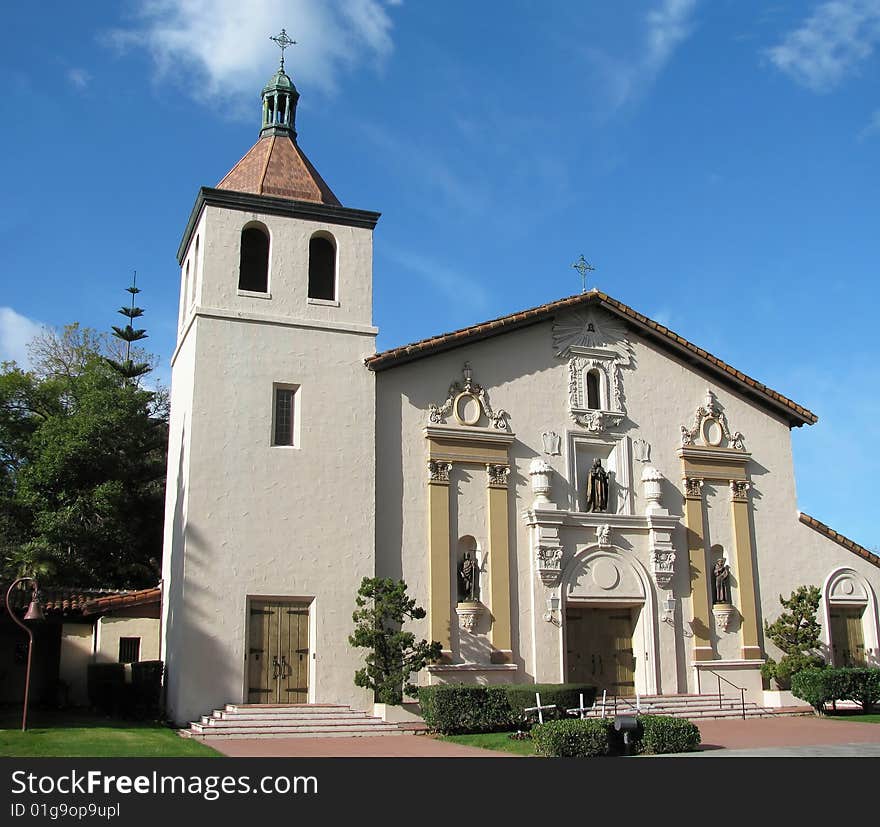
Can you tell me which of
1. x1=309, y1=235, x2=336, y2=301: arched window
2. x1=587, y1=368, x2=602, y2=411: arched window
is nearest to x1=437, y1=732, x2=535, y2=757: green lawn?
x1=587, y1=368, x2=602, y2=411: arched window

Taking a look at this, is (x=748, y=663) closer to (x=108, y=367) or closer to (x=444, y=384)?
(x=444, y=384)

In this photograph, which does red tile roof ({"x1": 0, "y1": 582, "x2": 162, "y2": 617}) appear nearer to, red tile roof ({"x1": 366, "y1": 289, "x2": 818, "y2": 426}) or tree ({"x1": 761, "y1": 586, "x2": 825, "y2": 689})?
red tile roof ({"x1": 366, "y1": 289, "x2": 818, "y2": 426})

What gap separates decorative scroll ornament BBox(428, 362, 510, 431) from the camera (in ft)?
83.4

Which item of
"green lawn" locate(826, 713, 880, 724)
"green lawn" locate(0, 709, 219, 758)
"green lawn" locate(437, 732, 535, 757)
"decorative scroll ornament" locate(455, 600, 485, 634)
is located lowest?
"green lawn" locate(826, 713, 880, 724)

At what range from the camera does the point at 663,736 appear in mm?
16969

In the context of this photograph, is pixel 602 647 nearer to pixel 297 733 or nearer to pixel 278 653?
pixel 278 653

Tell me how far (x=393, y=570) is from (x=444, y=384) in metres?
5.04

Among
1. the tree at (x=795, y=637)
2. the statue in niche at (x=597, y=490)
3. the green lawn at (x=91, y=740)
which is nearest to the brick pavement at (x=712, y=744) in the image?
the green lawn at (x=91, y=740)

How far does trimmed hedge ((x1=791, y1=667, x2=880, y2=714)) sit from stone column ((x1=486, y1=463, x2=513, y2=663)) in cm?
787

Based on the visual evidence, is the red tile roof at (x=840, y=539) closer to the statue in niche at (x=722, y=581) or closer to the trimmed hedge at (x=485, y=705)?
the statue in niche at (x=722, y=581)

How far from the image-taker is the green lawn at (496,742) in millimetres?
17422

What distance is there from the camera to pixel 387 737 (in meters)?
20.7

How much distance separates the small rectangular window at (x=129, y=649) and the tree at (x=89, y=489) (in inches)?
322
